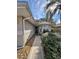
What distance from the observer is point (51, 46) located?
2.18 meters

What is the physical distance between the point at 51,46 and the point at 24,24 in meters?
0.52

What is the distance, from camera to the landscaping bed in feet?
7.09

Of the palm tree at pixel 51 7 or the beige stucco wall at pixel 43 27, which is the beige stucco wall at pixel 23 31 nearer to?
the beige stucco wall at pixel 43 27

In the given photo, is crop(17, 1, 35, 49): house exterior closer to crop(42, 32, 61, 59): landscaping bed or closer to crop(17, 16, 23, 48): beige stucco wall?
crop(17, 16, 23, 48): beige stucco wall

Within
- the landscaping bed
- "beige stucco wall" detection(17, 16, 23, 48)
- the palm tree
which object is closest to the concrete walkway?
the landscaping bed

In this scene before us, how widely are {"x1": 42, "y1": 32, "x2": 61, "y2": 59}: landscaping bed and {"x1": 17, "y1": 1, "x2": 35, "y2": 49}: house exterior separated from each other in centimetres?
23

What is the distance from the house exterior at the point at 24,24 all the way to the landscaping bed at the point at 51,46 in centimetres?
23

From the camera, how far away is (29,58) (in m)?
2.17

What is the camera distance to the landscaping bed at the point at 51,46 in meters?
2.16

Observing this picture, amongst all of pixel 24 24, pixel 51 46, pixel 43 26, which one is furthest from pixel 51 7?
pixel 51 46

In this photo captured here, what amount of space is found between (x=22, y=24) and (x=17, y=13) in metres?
0.18

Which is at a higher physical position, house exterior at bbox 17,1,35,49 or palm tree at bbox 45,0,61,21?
palm tree at bbox 45,0,61,21
